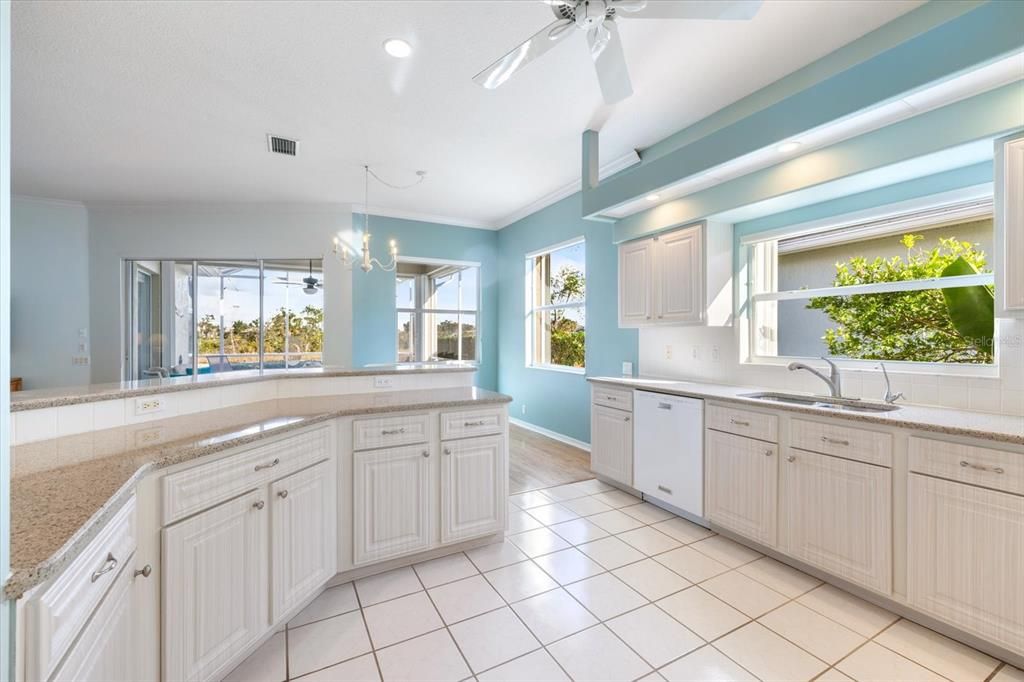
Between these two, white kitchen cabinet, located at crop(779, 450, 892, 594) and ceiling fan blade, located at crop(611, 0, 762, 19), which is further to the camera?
white kitchen cabinet, located at crop(779, 450, 892, 594)

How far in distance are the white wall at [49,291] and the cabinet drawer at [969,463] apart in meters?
7.49

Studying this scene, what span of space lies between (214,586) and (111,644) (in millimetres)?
452

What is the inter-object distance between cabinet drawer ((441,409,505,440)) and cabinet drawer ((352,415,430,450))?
0.11 m

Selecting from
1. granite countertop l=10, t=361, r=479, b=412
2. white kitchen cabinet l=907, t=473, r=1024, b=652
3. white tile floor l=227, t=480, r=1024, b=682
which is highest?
granite countertop l=10, t=361, r=479, b=412

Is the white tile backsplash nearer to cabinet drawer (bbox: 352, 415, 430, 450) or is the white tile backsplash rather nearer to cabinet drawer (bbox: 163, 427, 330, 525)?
cabinet drawer (bbox: 352, 415, 430, 450)

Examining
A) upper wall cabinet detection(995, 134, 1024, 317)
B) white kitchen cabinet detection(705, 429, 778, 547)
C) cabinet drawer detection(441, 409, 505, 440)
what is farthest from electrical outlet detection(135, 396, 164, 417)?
upper wall cabinet detection(995, 134, 1024, 317)

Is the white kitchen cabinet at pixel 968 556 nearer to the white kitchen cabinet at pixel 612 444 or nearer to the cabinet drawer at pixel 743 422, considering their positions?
the cabinet drawer at pixel 743 422

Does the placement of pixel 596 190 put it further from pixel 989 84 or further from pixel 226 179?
pixel 226 179

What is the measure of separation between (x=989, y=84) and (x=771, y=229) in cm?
128

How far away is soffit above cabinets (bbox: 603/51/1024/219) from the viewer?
1748 millimetres

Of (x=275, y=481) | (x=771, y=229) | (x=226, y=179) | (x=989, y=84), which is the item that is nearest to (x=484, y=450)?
(x=275, y=481)

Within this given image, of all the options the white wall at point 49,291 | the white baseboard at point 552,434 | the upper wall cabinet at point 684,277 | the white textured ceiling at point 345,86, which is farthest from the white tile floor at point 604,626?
the white wall at point 49,291

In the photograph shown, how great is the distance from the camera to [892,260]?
258 cm

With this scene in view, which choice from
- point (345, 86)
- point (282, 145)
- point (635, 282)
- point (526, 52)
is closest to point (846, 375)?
point (635, 282)
